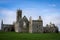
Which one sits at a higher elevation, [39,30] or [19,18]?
[19,18]

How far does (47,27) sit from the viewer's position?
1731 inches

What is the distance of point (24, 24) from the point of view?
1743 inches

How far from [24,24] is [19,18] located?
197cm

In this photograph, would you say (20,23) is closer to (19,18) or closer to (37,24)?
(19,18)

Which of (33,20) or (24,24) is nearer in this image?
(33,20)

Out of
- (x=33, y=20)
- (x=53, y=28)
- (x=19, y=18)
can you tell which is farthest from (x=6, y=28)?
(x=53, y=28)

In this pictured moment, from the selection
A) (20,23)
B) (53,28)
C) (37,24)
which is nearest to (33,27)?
(37,24)

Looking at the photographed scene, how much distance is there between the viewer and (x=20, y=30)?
137ft

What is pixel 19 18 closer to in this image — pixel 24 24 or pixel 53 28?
pixel 24 24

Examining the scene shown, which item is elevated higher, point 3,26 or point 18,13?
point 18,13

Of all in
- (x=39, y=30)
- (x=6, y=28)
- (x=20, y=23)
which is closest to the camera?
(x=39, y=30)

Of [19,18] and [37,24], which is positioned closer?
[37,24]

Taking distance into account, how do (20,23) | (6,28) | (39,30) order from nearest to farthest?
(39,30) < (20,23) < (6,28)

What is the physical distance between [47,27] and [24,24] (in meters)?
5.83
